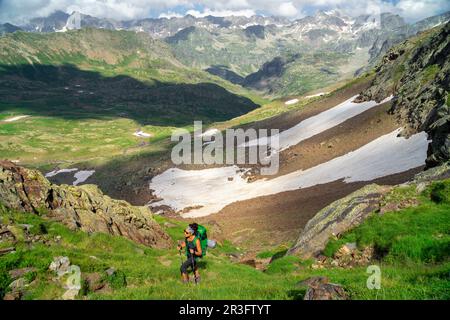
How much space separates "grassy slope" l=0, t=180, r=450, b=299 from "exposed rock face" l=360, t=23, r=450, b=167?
13.2 metres

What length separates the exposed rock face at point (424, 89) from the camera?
106ft

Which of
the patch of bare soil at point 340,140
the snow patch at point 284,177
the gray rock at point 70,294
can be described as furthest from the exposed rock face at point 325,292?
the patch of bare soil at point 340,140

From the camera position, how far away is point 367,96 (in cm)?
8356

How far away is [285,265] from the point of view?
68.1 ft

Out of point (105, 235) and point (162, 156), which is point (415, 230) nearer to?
point (105, 235)

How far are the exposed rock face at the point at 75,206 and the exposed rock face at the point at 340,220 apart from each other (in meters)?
13.1

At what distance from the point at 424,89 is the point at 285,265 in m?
51.4

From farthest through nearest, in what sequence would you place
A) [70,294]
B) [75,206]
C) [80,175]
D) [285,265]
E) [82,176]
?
[80,175], [82,176], [75,206], [285,265], [70,294]

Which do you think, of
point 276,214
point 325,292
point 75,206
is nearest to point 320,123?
point 276,214

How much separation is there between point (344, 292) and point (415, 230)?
9956 millimetres

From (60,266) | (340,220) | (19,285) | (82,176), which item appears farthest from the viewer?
(82,176)

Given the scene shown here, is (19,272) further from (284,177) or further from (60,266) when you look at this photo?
(284,177)

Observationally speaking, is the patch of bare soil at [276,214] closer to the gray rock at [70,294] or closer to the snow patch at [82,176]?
the gray rock at [70,294]
